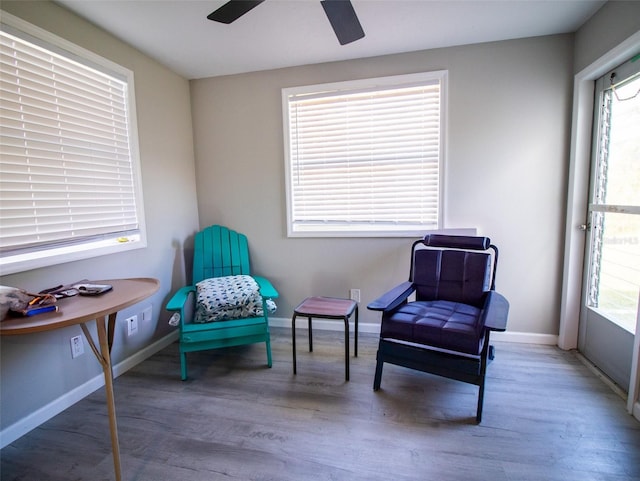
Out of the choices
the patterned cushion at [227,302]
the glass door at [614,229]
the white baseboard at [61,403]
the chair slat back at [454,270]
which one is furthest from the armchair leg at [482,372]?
the white baseboard at [61,403]

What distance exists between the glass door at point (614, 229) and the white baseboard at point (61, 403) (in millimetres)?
3368

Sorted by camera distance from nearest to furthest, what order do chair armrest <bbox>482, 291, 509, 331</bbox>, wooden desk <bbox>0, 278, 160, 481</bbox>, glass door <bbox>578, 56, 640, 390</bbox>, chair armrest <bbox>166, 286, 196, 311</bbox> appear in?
wooden desk <bbox>0, 278, 160, 481</bbox> → chair armrest <bbox>482, 291, 509, 331</bbox> → glass door <bbox>578, 56, 640, 390</bbox> → chair armrest <bbox>166, 286, 196, 311</bbox>

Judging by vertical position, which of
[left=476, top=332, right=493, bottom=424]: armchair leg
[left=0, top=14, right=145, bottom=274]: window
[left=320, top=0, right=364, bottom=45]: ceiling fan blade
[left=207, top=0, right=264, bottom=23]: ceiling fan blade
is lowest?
[left=476, top=332, right=493, bottom=424]: armchair leg

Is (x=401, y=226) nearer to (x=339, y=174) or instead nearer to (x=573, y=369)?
(x=339, y=174)

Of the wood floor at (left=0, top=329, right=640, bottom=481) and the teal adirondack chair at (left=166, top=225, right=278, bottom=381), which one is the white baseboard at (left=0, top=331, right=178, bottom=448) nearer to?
the wood floor at (left=0, top=329, right=640, bottom=481)

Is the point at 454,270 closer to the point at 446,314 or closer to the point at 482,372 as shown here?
the point at 446,314

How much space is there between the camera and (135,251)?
7.98 ft

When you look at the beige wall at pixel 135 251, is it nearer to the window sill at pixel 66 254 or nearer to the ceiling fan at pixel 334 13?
the window sill at pixel 66 254

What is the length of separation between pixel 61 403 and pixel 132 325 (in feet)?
2.04

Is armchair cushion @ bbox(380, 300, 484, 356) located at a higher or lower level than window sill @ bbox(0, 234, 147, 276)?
lower

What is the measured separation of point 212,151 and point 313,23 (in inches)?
60.1

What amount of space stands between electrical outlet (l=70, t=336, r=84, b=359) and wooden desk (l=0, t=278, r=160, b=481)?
2.03 ft

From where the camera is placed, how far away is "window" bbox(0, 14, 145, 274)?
1667mm

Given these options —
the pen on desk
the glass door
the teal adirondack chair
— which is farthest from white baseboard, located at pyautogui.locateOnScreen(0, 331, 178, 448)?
the glass door
